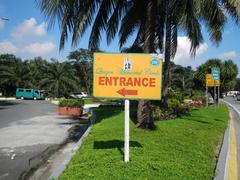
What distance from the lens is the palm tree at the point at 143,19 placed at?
392 inches

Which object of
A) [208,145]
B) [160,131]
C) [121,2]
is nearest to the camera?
[208,145]

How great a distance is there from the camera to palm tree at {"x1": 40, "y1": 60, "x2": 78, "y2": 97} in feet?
198

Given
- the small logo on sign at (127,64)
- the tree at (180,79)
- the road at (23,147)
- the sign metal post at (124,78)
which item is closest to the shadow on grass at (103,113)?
the road at (23,147)

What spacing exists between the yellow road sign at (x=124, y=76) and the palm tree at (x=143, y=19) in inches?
117

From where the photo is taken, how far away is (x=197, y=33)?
55.1 ft

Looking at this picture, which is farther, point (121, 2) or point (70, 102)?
point (70, 102)

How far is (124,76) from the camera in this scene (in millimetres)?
6793

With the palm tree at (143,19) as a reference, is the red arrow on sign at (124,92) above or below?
below

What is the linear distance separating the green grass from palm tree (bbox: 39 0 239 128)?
148 cm

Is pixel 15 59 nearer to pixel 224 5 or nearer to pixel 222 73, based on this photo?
pixel 222 73

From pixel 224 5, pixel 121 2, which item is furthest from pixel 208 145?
pixel 121 2

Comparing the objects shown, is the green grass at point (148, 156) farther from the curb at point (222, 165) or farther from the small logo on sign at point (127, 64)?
the small logo on sign at point (127, 64)

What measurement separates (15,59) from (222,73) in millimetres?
53826

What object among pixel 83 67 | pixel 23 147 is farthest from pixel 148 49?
pixel 83 67
